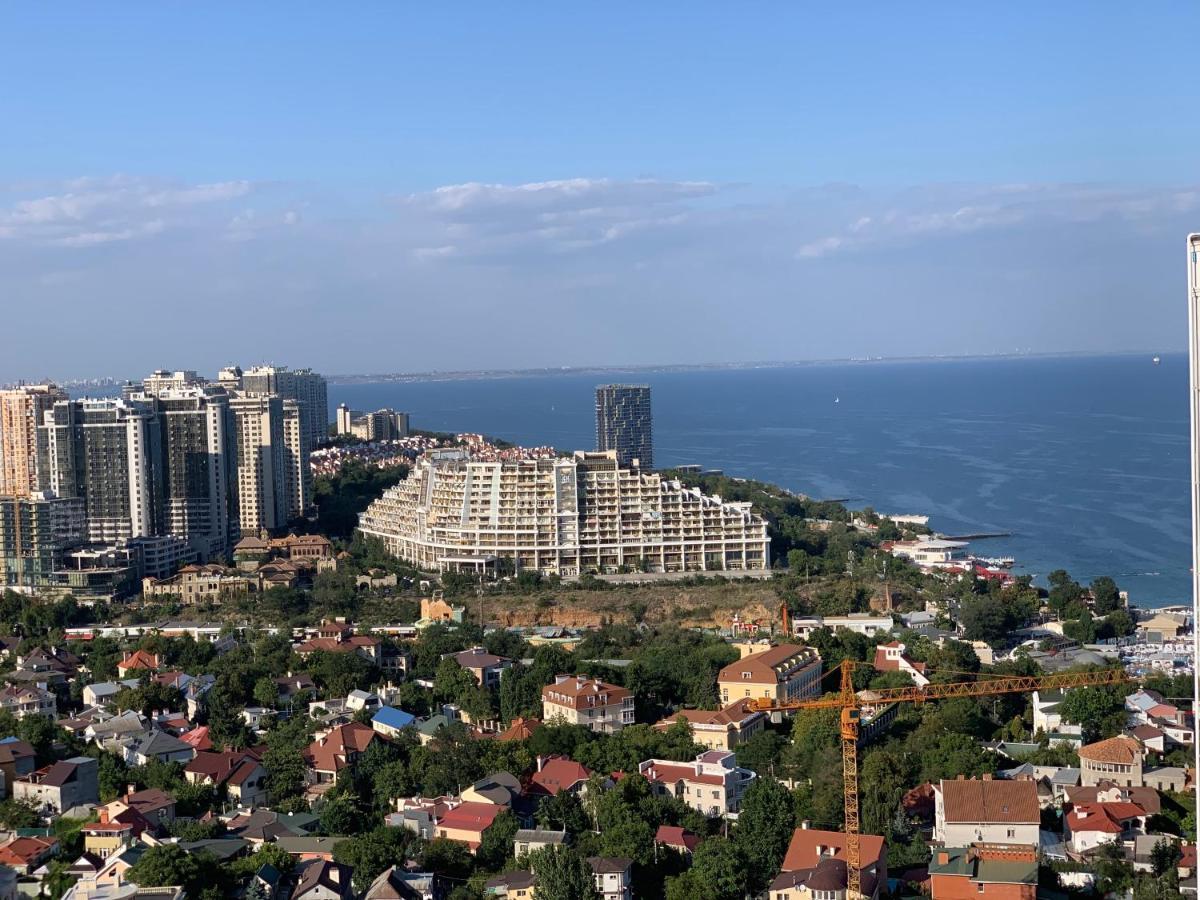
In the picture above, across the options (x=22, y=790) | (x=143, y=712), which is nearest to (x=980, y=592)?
(x=143, y=712)

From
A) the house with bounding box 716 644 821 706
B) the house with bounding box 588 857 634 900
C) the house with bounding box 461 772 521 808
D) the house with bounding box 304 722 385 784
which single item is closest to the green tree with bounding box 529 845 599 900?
the house with bounding box 588 857 634 900

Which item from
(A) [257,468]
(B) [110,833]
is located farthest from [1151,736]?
(A) [257,468]

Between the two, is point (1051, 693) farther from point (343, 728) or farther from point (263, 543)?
point (263, 543)

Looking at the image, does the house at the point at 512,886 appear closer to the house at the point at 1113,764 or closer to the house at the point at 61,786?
the house at the point at 61,786

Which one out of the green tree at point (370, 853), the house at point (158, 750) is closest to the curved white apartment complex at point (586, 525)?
the house at point (158, 750)

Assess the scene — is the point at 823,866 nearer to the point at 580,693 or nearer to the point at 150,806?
the point at 580,693

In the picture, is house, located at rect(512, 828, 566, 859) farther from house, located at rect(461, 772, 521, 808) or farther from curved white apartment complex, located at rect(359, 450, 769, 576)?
curved white apartment complex, located at rect(359, 450, 769, 576)
